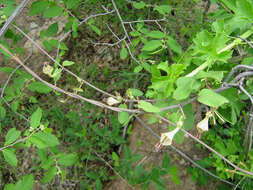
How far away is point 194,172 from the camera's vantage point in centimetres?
206

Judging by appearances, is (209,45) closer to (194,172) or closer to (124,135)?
(194,172)

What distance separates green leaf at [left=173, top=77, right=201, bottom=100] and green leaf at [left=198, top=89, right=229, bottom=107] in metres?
0.04

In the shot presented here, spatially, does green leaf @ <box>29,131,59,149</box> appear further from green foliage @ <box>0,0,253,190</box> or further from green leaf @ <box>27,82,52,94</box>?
green leaf @ <box>27,82,52,94</box>

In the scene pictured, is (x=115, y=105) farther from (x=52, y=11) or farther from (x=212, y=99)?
(x=212, y=99)

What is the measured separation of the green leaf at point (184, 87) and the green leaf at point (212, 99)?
0.04 metres

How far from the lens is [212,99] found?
687 millimetres

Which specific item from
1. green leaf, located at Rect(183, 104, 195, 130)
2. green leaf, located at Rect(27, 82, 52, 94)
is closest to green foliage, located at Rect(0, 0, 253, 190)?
green leaf, located at Rect(27, 82, 52, 94)

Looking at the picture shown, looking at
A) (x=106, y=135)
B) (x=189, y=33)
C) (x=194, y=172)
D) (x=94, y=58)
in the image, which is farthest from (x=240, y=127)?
(x=94, y=58)

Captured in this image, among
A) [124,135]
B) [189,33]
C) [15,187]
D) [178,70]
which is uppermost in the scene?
[178,70]

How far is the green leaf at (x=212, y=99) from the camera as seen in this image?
0.66 meters

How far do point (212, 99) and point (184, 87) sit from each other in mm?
107

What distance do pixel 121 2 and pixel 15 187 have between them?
7.78ft

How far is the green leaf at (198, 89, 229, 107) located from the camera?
0.66 m

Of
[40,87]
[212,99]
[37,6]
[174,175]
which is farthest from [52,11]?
[174,175]
